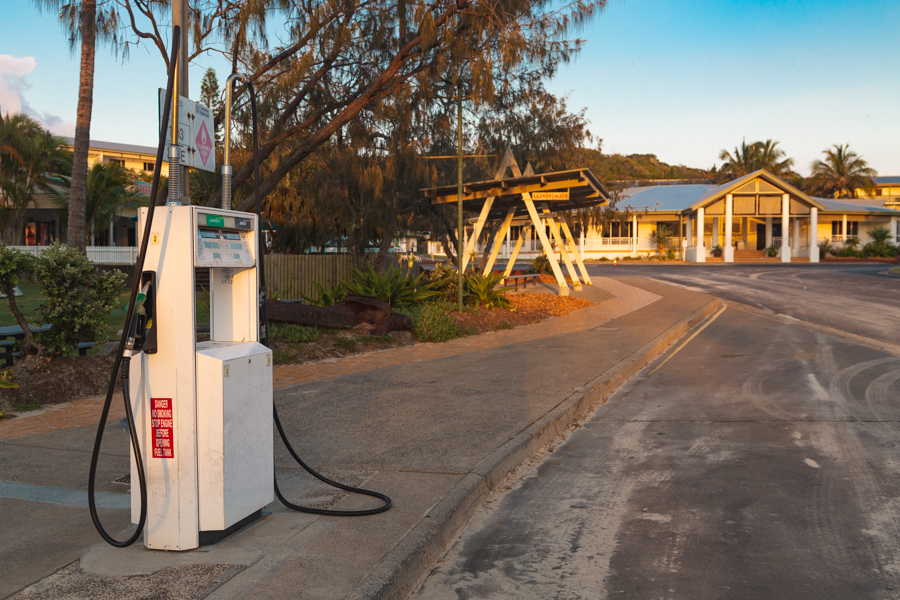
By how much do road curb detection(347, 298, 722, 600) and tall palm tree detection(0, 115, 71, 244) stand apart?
97.9 feet

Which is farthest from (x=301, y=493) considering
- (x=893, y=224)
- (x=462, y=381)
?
(x=893, y=224)

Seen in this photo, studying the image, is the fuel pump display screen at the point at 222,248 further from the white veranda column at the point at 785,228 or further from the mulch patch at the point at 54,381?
the white veranda column at the point at 785,228

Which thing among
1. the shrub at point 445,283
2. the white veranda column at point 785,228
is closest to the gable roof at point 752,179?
the white veranda column at point 785,228

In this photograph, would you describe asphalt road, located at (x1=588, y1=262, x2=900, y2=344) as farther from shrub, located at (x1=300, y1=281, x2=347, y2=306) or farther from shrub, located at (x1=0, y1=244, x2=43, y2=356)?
shrub, located at (x1=0, y1=244, x2=43, y2=356)

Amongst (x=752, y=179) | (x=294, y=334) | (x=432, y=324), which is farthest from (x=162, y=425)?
(x=752, y=179)

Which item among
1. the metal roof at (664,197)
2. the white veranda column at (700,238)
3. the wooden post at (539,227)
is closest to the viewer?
the wooden post at (539,227)

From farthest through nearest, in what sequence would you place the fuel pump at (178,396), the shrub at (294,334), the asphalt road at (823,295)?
the asphalt road at (823,295) → the shrub at (294,334) → the fuel pump at (178,396)

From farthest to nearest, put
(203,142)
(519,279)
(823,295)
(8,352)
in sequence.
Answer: (519,279) < (823,295) < (8,352) < (203,142)

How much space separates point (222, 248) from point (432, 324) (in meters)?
9.03

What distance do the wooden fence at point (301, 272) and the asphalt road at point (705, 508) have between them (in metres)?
12.1

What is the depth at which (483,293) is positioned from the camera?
656 inches

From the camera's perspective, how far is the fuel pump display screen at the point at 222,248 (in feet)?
12.9

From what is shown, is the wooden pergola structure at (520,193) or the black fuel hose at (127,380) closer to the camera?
the black fuel hose at (127,380)

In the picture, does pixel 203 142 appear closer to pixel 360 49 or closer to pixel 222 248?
pixel 222 248
